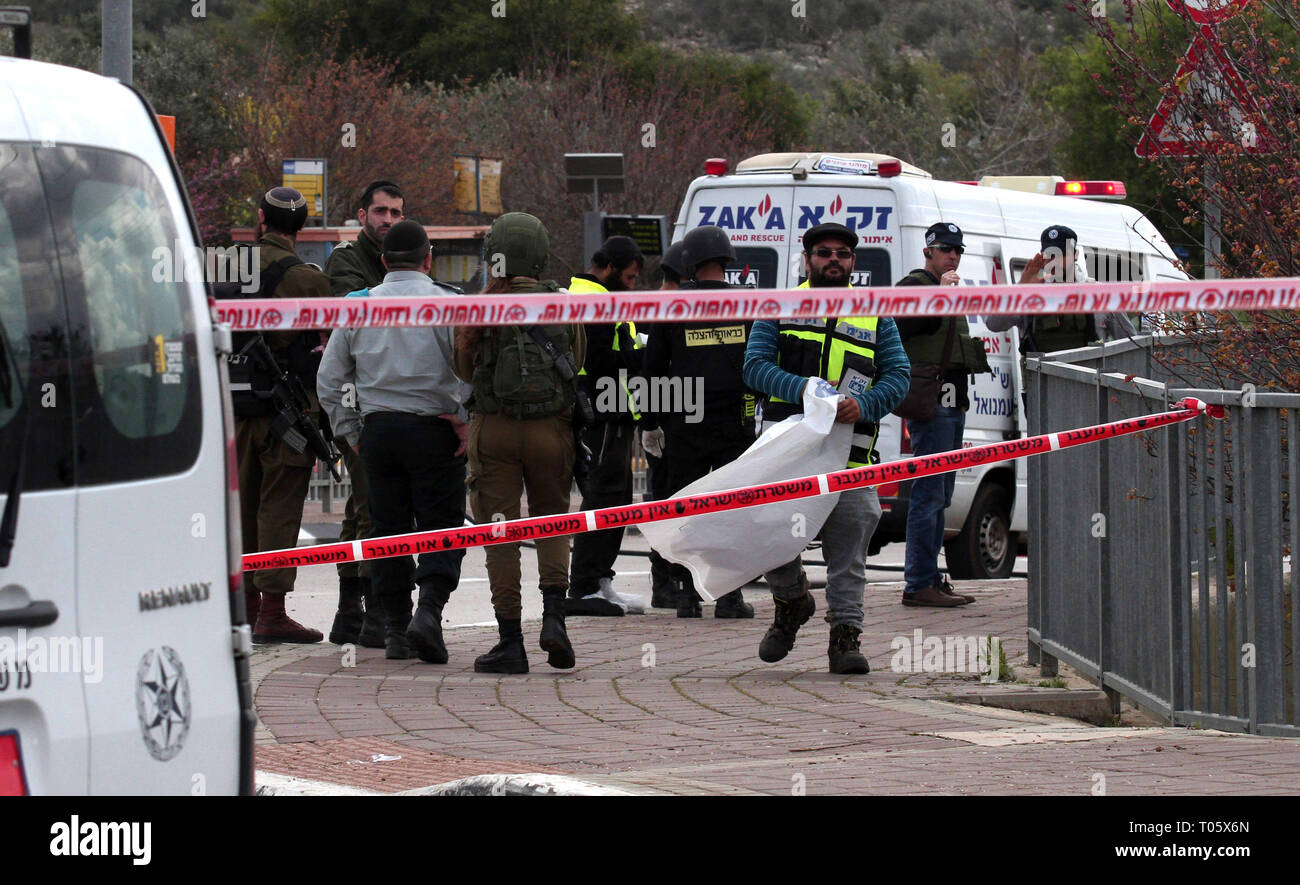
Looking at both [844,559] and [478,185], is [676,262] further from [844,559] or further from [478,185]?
[478,185]

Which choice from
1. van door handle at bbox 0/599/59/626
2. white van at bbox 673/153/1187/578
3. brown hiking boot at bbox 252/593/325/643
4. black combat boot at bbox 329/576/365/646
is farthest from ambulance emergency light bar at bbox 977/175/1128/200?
van door handle at bbox 0/599/59/626

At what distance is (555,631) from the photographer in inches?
311

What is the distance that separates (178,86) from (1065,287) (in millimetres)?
38412

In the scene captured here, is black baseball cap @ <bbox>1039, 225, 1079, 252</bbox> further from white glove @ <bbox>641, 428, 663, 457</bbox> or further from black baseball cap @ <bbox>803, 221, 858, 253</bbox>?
black baseball cap @ <bbox>803, 221, 858, 253</bbox>

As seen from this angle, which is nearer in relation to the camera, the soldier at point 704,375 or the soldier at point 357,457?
the soldier at point 357,457

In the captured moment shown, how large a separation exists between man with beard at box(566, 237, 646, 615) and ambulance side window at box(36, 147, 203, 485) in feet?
20.1

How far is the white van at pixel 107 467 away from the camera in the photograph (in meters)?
3.29

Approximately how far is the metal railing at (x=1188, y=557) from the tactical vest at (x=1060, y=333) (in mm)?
2925

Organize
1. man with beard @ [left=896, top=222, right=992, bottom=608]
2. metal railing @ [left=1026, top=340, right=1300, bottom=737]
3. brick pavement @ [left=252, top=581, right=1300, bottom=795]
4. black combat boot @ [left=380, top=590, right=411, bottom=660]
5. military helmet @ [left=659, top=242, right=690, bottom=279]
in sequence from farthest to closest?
man with beard @ [left=896, top=222, right=992, bottom=608]
military helmet @ [left=659, top=242, right=690, bottom=279]
black combat boot @ [left=380, top=590, right=411, bottom=660]
metal railing @ [left=1026, top=340, right=1300, bottom=737]
brick pavement @ [left=252, top=581, right=1300, bottom=795]

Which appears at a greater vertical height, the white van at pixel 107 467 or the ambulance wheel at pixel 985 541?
the white van at pixel 107 467

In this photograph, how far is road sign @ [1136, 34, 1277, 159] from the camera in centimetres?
780

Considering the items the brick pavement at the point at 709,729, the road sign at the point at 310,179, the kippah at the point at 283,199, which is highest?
the road sign at the point at 310,179

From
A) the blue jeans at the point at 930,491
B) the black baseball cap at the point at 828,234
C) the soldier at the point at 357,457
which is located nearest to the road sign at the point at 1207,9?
the black baseball cap at the point at 828,234

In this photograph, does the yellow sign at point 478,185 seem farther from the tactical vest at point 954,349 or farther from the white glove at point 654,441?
the tactical vest at point 954,349
